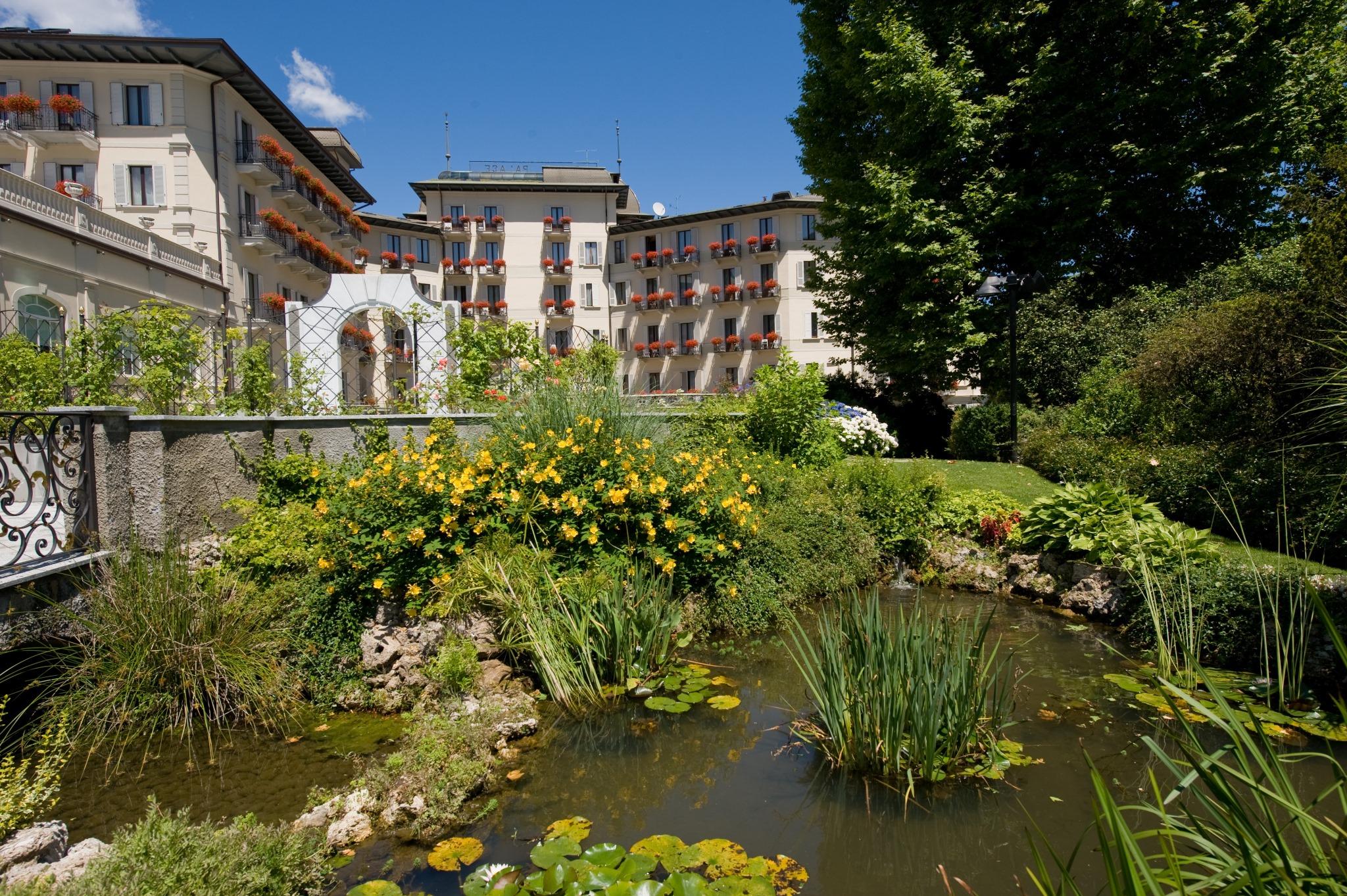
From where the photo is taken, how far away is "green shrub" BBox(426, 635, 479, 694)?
5.76 meters

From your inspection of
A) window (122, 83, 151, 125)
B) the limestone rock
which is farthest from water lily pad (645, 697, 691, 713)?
window (122, 83, 151, 125)

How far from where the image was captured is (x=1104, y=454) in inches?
436

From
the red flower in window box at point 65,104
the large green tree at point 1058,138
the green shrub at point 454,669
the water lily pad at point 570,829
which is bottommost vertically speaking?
the water lily pad at point 570,829

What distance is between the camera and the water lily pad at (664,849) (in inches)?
154

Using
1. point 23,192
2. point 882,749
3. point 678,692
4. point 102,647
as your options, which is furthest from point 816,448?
point 23,192

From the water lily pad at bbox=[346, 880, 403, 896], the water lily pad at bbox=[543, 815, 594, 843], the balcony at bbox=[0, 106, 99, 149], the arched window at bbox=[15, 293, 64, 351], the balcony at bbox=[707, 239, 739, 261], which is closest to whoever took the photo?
the water lily pad at bbox=[346, 880, 403, 896]

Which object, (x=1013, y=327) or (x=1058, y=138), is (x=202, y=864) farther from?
(x=1058, y=138)

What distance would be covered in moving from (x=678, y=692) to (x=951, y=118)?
14367 mm

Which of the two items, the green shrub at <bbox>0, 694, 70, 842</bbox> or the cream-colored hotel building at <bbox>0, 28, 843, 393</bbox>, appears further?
the cream-colored hotel building at <bbox>0, 28, 843, 393</bbox>

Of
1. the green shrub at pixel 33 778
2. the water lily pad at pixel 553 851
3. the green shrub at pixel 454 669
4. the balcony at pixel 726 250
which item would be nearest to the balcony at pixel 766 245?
the balcony at pixel 726 250

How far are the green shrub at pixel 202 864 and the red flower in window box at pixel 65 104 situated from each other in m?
33.6

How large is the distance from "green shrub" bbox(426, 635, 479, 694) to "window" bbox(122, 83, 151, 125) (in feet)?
103

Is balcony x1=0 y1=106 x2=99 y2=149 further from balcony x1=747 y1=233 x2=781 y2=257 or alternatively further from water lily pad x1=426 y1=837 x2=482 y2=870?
water lily pad x1=426 y1=837 x2=482 y2=870

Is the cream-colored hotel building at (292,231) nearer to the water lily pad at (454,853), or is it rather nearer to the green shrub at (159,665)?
the green shrub at (159,665)
